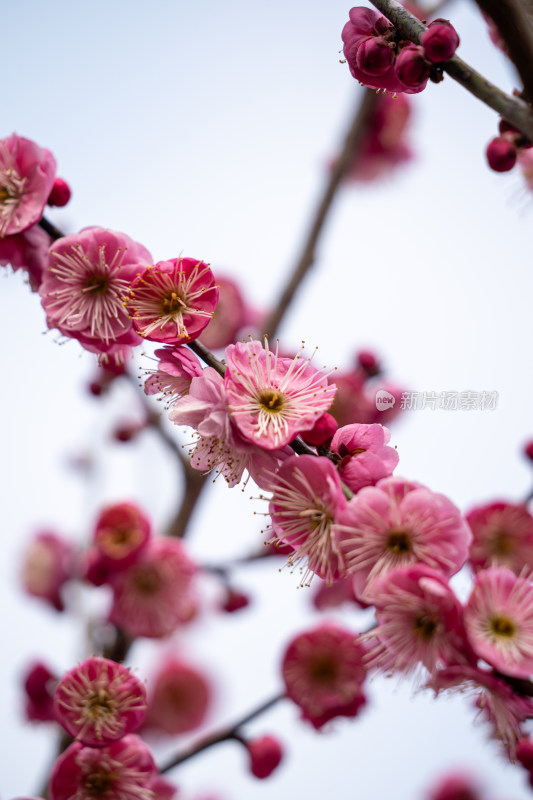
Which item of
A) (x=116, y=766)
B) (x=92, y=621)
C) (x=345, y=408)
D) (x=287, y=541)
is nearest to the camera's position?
(x=287, y=541)

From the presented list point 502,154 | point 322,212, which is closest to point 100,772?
point 502,154

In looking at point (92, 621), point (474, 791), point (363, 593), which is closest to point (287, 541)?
point (363, 593)

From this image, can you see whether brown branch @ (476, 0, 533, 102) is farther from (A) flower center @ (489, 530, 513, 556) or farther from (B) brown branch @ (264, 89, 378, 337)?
(B) brown branch @ (264, 89, 378, 337)

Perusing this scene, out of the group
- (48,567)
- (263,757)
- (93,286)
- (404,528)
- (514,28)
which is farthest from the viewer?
(48,567)

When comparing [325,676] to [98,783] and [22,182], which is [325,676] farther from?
[22,182]

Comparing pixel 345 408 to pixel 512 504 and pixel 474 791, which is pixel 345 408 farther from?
pixel 474 791

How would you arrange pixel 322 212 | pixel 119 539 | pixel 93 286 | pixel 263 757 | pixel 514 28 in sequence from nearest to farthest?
pixel 514 28, pixel 93 286, pixel 263 757, pixel 119 539, pixel 322 212

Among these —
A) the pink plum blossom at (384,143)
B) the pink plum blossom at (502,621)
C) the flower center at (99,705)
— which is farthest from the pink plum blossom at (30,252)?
the pink plum blossom at (384,143)
